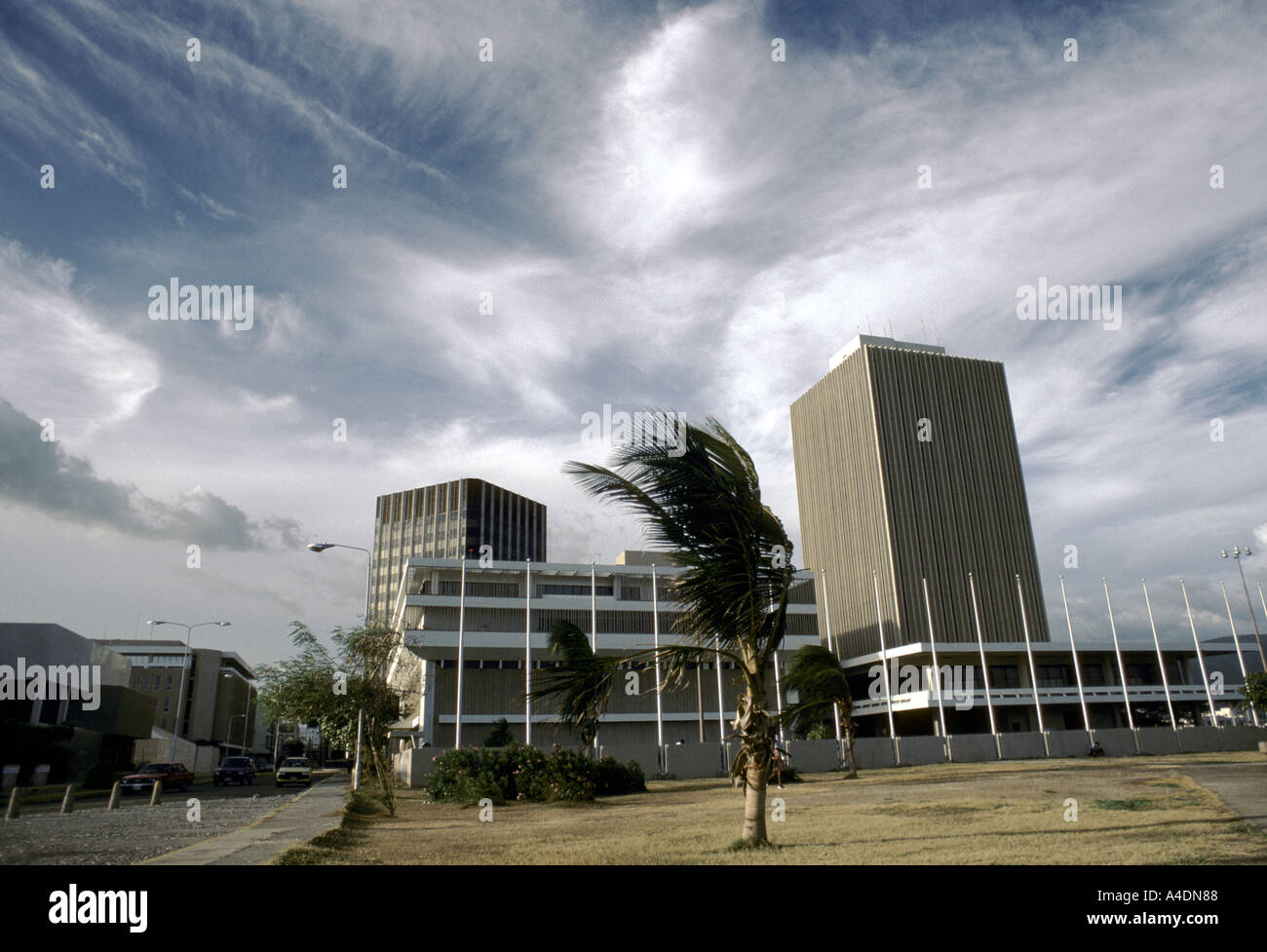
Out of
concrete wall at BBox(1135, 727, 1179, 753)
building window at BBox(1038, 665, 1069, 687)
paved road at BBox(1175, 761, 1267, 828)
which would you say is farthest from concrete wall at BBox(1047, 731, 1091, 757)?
paved road at BBox(1175, 761, 1267, 828)

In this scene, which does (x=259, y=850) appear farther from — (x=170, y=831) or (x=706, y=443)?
(x=706, y=443)

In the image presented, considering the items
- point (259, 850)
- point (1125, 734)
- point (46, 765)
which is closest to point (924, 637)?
point (1125, 734)

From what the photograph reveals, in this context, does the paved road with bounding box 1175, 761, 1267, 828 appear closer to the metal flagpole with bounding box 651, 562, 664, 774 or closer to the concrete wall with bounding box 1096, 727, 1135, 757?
the metal flagpole with bounding box 651, 562, 664, 774

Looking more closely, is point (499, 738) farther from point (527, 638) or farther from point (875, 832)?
point (875, 832)

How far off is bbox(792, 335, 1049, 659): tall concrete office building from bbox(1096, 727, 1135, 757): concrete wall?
77.9 ft

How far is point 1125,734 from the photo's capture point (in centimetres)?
5253

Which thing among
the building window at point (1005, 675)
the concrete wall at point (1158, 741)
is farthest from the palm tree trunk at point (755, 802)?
the building window at point (1005, 675)

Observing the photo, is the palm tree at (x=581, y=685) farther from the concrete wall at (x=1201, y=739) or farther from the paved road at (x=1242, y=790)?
the concrete wall at (x=1201, y=739)

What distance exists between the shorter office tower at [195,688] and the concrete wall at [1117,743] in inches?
3327

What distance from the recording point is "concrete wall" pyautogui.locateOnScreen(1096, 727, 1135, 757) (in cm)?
5128

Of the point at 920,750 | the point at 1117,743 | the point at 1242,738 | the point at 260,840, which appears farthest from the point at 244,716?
the point at 260,840

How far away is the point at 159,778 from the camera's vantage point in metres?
38.1

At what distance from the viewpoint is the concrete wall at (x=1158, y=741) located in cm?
5272
